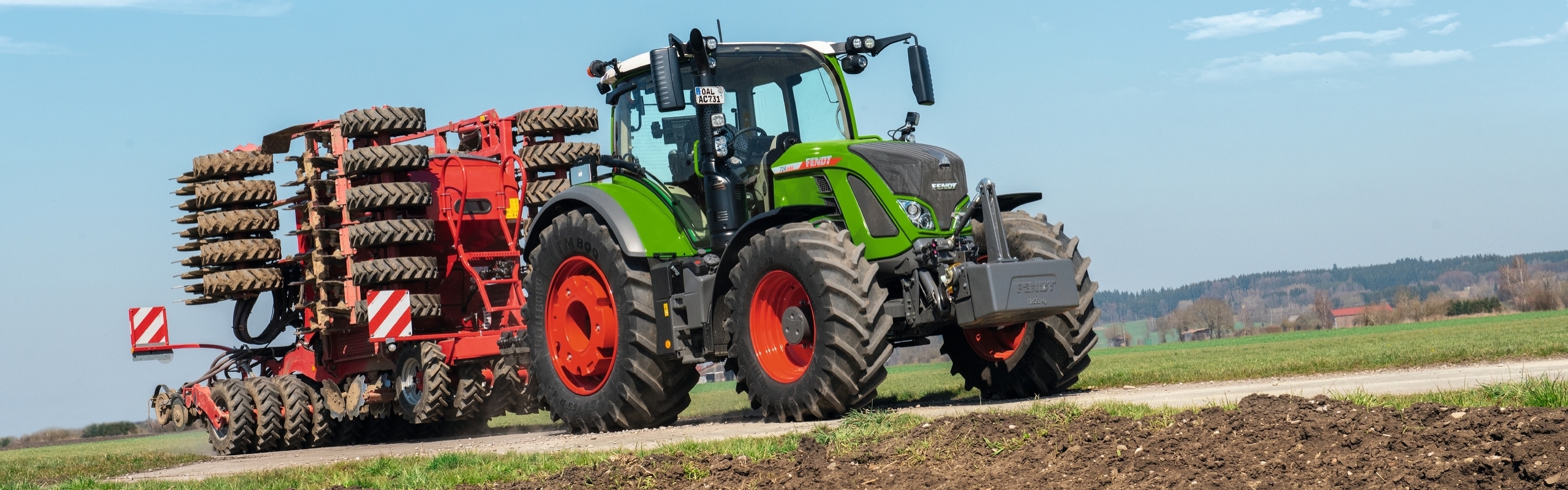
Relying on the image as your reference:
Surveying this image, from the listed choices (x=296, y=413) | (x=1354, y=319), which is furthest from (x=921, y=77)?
(x=1354, y=319)

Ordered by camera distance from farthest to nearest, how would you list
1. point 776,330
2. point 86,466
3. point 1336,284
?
1. point 1336,284
2. point 86,466
3. point 776,330

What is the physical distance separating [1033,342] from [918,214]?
1.44 m

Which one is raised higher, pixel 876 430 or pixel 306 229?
pixel 306 229

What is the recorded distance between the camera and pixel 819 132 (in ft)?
33.9

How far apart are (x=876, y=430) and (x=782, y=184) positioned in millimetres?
3137

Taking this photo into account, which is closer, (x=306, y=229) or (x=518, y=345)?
(x=518, y=345)

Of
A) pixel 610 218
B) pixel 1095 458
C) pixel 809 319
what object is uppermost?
pixel 610 218

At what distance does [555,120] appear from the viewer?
13.4m

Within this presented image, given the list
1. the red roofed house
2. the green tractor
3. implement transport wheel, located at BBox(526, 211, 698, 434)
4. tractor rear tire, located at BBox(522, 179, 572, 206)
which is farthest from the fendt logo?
the red roofed house

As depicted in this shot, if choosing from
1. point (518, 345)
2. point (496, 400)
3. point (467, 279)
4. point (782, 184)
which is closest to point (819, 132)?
point (782, 184)

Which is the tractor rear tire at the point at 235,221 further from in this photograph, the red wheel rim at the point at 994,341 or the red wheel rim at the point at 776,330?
the red wheel rim at the point at 994,341

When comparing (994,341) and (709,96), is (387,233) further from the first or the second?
(994,341)

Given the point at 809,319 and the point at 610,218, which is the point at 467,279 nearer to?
the point at 610,218

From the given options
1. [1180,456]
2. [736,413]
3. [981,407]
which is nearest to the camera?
[1180,456]
